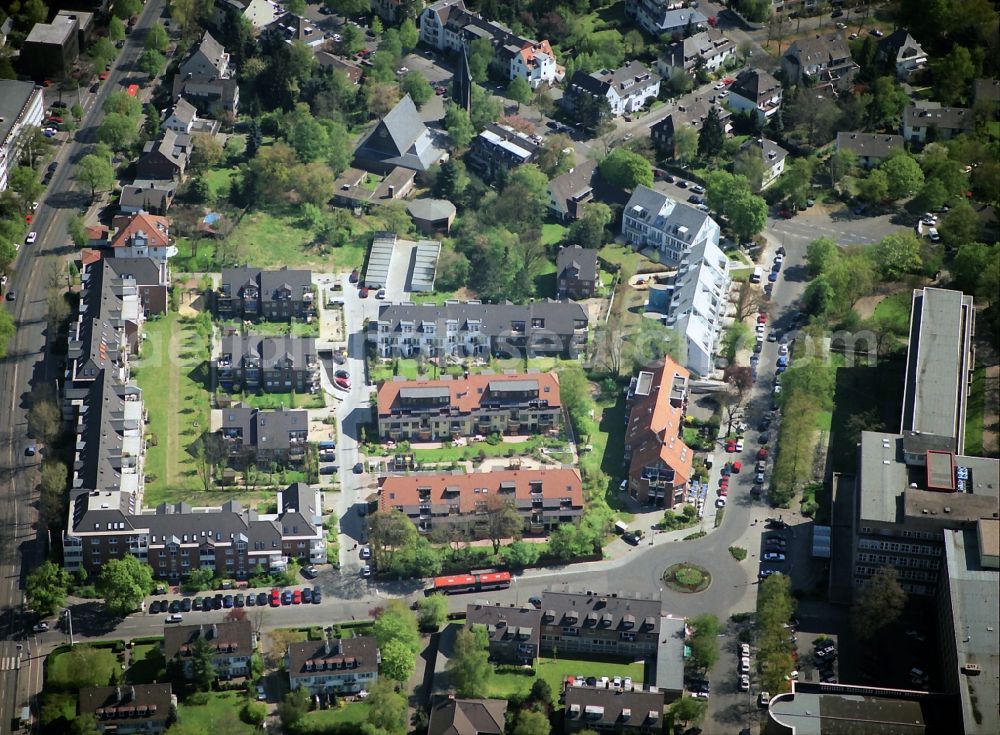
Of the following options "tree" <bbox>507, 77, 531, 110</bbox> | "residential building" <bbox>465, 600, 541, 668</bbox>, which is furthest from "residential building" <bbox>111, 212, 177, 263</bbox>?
"residential building" <bbox>465, 600, 541, 668</bbox>

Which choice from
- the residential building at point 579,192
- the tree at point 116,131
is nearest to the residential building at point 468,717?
the residential building at point 579,192

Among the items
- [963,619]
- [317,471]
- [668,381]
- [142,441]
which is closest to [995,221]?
[668,381]

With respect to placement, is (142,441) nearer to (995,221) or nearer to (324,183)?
(324,183)

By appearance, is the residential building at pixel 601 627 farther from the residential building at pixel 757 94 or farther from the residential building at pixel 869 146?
the residential building at pixel 757 94

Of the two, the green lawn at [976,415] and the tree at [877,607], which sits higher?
the green lawn at [976,415]

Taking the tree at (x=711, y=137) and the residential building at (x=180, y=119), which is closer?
the tree at (x=711, y=137)

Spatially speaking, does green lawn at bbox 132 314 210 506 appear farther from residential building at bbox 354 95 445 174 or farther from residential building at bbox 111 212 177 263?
residential building at bbox 354 95 445 174
